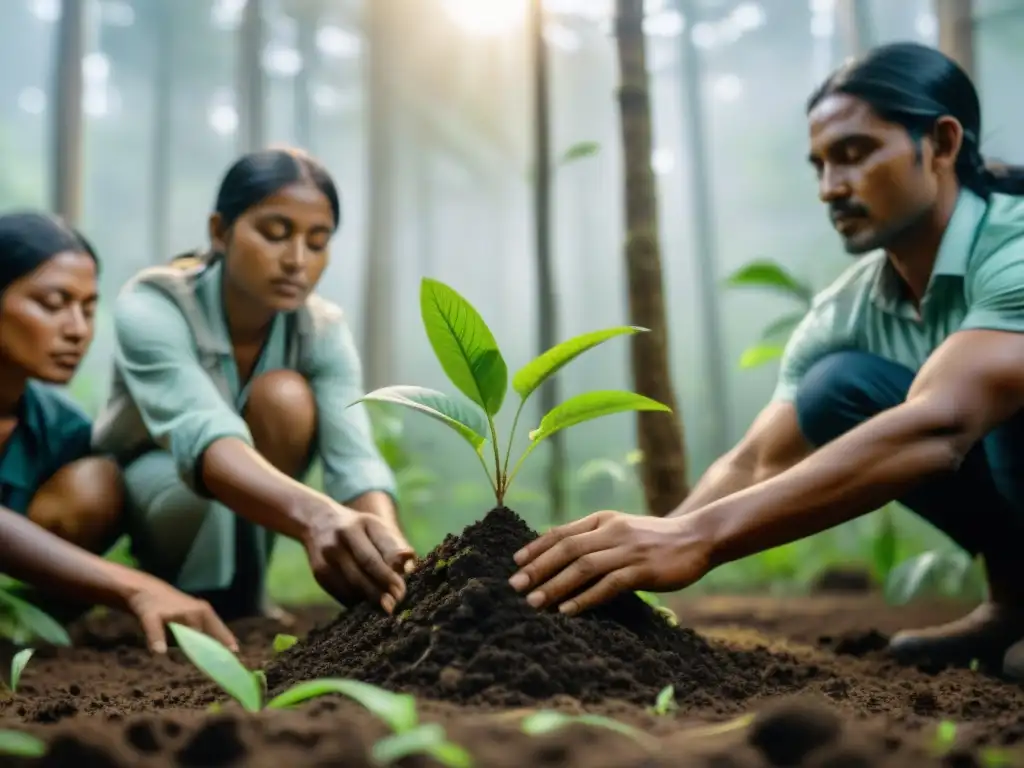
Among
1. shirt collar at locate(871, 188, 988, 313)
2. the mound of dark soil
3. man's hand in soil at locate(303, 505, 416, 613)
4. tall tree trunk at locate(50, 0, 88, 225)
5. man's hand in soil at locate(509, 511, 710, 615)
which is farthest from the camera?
tall tree trunk at locate(50, 0, 88, 225)

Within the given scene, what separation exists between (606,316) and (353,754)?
55.7ft

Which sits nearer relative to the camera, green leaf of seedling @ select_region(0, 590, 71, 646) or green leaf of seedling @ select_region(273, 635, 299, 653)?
green leaf of seedling @ select_region(273, 635, 299, 653)

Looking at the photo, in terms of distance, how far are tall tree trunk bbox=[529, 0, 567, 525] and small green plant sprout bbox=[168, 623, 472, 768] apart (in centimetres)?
194

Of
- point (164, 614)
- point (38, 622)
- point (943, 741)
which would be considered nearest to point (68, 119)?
point (38, 622)

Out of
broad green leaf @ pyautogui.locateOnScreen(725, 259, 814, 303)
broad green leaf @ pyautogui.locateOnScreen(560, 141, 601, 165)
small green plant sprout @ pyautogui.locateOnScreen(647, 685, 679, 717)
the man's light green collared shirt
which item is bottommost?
small green plant sprout @ pyautogui.locateOnScreen(647, 685, 679, 717)

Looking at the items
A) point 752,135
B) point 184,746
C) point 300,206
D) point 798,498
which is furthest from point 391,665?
point 752,135

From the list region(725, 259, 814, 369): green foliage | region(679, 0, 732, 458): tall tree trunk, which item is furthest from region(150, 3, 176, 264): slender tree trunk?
region(725, 259, 814, 369): green foliage

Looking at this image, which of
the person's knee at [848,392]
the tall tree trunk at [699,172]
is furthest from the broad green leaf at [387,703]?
the tall tree trunk at [699,172]

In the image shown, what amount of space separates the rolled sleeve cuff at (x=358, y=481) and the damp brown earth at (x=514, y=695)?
12.9 inches

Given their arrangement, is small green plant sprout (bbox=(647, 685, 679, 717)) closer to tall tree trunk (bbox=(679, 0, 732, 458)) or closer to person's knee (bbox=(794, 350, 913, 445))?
person's knee (bbox=(794, 350, 913, 445))

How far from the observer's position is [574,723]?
706 millimetres

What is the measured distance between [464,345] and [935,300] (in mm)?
858

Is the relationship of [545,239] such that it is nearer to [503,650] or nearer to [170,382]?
[170,382]

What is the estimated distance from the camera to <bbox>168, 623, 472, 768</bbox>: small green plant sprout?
1.94 ft
